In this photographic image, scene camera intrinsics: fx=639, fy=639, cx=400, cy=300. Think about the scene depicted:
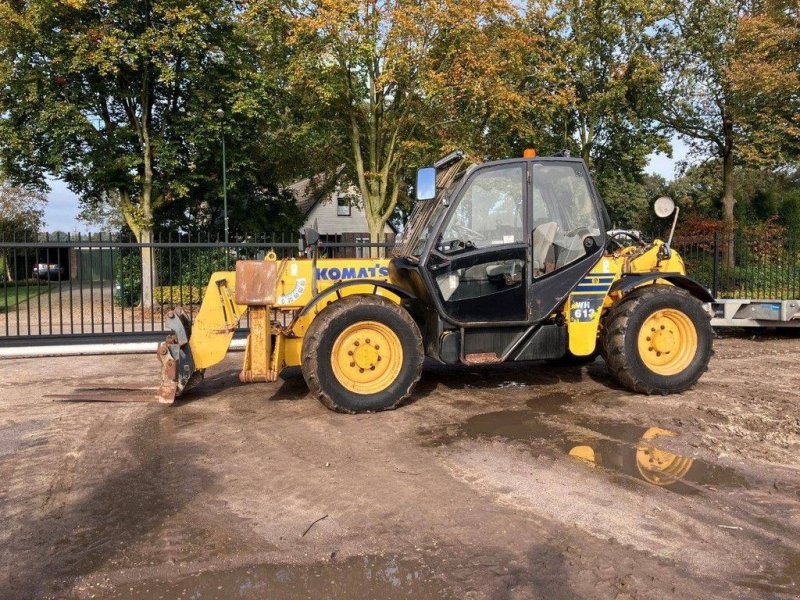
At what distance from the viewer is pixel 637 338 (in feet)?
21.3

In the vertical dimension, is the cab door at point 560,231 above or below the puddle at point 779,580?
above

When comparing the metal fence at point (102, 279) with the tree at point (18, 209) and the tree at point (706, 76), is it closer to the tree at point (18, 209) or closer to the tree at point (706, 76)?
the tree at point (706, 76)

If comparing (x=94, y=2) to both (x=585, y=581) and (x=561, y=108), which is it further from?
(x=585, y=581)

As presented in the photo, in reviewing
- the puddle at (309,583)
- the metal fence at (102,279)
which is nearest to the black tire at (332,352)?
the metal fence at (102,279)

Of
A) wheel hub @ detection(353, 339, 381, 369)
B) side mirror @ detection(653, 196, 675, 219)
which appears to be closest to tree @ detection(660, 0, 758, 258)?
side mirror @ detection(653, 196, 675, 219)

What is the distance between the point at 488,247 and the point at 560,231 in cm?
79

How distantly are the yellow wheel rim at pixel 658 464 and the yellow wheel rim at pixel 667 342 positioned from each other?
64.4 inches

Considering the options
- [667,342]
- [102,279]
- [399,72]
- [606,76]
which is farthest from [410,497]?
[606,76]

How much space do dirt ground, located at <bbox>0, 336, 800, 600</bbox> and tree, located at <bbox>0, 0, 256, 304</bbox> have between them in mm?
10300

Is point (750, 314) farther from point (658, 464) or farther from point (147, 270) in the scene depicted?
point (147, 270)

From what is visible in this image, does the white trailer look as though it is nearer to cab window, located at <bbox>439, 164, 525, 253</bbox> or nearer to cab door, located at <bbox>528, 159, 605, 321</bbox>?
cab door, located at <bbox>528, 159, 605, 321</bbox>

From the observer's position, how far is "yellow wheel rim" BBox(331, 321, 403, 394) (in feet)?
19.6

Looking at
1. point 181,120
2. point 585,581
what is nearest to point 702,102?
point 181,120

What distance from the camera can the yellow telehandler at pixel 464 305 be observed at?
19.8 feet
